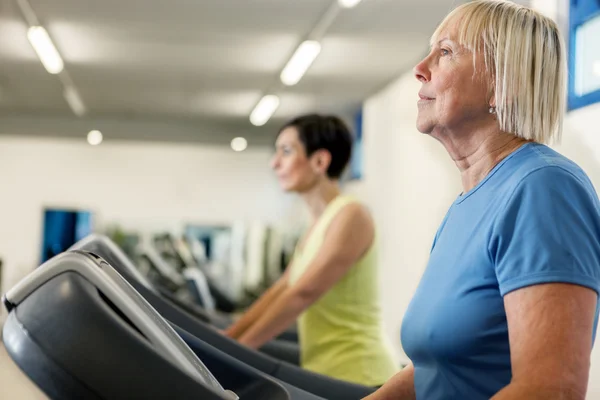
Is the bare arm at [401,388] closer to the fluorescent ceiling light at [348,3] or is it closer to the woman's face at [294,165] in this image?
the woman's face at [294,165]

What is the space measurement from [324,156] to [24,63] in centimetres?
603

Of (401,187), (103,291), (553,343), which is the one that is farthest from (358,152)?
(103,291)

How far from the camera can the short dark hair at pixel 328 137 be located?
100 inches

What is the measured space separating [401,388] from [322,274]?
2.69 feet

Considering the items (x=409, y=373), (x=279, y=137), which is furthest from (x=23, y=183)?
(x=409, y=373)

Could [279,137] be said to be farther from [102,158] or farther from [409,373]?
[102,158]

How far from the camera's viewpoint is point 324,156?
100 inches

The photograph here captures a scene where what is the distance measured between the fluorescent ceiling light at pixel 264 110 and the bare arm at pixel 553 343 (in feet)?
27.0

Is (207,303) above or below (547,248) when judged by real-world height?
below

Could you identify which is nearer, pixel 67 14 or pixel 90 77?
pixel 67 14

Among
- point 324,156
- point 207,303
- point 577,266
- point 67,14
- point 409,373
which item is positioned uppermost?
point 67,14

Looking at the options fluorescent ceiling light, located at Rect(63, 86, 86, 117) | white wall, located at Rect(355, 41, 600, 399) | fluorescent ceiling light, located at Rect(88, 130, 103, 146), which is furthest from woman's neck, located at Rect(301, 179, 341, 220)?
fluorescent ceiling light, located at Rect(88, 130, 103, 146)

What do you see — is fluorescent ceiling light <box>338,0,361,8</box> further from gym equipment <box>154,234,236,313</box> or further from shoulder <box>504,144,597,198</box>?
shoulder <box>504,144,597,198</box>

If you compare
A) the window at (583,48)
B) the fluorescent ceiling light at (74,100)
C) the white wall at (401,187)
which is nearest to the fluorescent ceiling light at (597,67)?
the window at (583,48)
